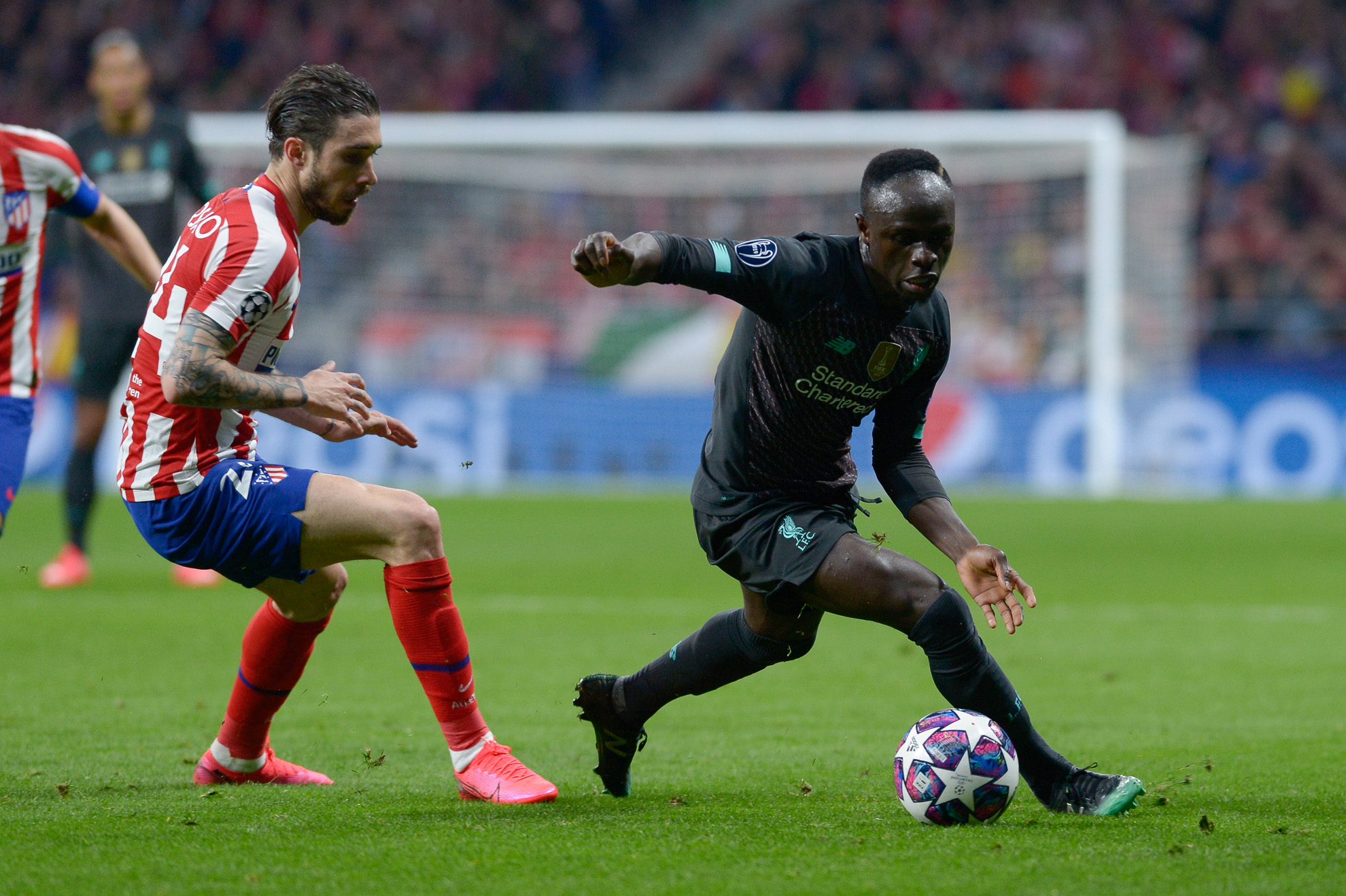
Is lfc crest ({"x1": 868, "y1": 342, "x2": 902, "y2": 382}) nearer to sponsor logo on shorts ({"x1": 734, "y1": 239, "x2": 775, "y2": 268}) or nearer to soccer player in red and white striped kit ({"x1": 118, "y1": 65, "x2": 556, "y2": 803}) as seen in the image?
sponsor logo on shorts ({"x1": 734, "y1": 239, "x2": 775, "y2": 268})

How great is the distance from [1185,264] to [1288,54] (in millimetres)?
4681

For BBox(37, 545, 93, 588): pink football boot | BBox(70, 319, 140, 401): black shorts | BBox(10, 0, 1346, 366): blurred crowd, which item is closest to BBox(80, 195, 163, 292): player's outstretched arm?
BBox(70, 319, 140, 401): black shorts

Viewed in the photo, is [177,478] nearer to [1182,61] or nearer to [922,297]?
[922,297]

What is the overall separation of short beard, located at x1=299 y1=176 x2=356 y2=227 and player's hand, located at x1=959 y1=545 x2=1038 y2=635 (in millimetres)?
1782

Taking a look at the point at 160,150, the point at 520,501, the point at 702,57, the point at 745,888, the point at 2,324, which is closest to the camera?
the point at 745,888

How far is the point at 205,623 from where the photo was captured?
747 centimetres

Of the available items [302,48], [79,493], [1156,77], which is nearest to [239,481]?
[79,493]

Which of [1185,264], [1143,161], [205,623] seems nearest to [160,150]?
[205,623]

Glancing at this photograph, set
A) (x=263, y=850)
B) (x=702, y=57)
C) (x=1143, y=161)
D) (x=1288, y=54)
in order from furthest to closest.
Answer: (x=702, y=57) < (x=1288, y=54) < (x=1143, y=161) < (x=263, y=850)

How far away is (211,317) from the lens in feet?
11.9

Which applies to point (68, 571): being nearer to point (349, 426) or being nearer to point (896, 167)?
point (349, 426)

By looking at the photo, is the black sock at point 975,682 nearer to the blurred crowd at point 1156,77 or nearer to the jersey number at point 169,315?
the jersey number at point 169,315

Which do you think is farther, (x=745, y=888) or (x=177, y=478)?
(x=177, y=478)

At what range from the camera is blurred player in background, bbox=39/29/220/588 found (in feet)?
25.9
